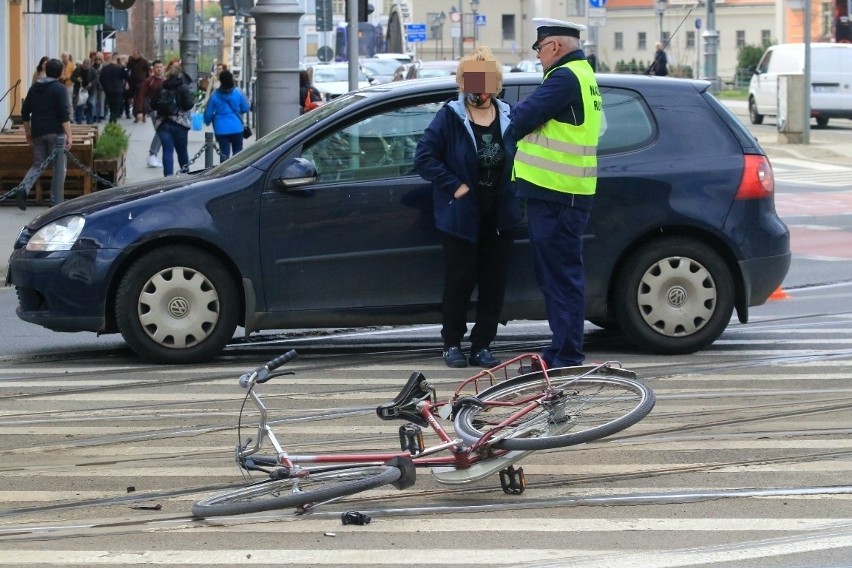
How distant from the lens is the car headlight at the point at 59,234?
29.1 feet

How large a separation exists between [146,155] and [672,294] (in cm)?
2046

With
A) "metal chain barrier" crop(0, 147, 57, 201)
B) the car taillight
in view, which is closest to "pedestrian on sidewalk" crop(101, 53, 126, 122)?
"metal chain barrier" crop(0, 147, 57, 201)

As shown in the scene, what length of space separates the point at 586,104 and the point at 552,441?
230cm

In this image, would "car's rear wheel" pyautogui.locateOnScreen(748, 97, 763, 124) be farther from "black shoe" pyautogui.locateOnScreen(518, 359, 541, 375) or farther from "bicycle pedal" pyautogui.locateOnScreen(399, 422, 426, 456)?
"bicycle pedal" pyautogui.locateOnScreen(399, 422, 426, 456)

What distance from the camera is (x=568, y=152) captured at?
7.56m

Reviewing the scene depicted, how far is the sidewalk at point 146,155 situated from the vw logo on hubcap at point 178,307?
555 centimetres

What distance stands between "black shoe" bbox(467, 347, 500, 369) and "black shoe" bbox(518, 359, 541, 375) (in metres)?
2.12

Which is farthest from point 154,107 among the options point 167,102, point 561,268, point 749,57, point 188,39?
point 749,57

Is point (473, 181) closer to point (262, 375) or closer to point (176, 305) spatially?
point (176, 305)

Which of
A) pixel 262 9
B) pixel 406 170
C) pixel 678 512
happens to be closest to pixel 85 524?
pixel 678 512

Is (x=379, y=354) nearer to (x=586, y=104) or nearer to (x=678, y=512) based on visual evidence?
(x=586, y=104)

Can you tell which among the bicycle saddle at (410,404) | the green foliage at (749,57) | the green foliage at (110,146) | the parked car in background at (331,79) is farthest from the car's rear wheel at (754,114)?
the green foliage at (749,57)

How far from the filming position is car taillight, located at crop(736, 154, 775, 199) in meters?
9.19

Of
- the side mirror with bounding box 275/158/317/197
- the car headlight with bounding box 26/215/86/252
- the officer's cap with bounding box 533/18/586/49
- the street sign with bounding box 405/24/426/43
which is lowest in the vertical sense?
the car headlight with bounding box 26/215/86/252
